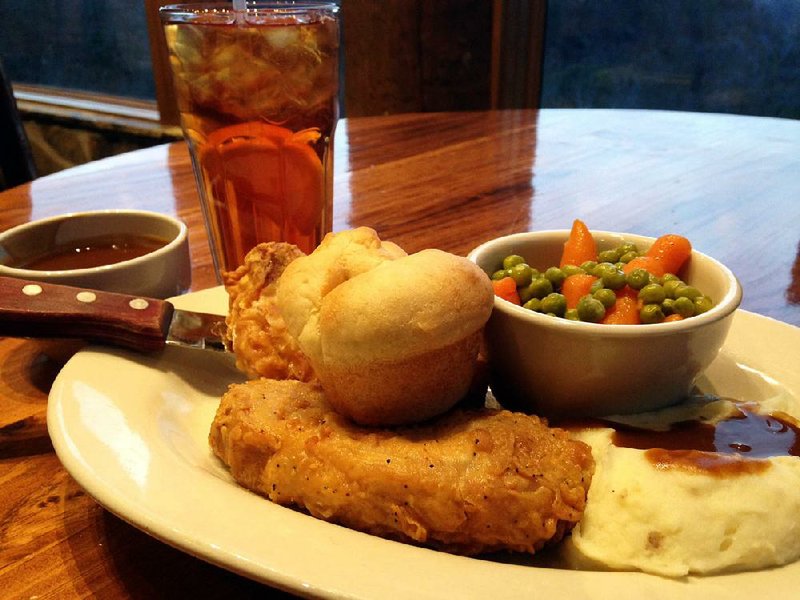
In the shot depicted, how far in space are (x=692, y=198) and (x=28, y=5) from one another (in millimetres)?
7602

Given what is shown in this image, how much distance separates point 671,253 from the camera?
1.74 meters

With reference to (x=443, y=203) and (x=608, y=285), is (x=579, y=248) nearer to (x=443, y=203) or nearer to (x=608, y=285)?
(x=608, y=285)

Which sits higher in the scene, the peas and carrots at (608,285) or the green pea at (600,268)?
the green pea at (600,268)

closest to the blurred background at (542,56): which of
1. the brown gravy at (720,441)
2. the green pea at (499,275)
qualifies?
the green pea at (499,275)

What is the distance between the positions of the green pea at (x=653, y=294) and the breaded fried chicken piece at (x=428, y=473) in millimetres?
406

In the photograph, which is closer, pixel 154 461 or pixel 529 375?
pixel 154 461

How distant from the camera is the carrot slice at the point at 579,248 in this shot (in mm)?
1800

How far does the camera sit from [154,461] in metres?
1.28

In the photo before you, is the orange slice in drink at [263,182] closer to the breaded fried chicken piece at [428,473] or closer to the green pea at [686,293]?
the breaded fried chicken piece at [428,473]

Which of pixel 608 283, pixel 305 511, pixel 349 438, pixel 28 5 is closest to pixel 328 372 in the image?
pixel 349 438

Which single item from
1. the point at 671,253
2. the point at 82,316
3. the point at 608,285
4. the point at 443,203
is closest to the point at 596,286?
the point at 608,285

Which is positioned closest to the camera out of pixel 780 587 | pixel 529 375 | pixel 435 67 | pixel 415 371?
pixel 780 587

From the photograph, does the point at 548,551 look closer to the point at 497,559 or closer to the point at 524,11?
the point at 497,559

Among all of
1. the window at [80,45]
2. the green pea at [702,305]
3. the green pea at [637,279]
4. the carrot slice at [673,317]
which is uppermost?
the green pea at [637,279]
